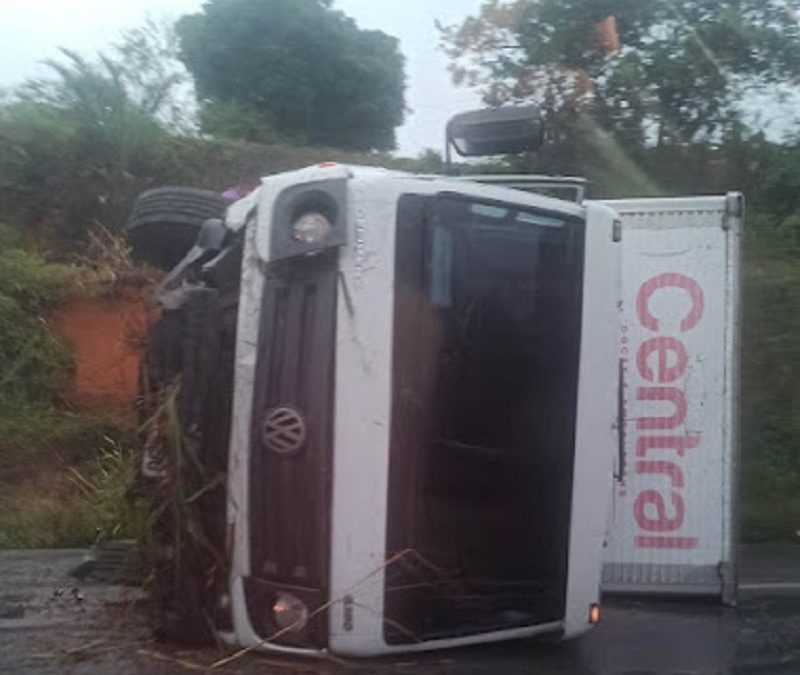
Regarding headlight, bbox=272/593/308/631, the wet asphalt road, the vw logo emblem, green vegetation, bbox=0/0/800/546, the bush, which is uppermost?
green vegetation, bbox=0/0/800/546

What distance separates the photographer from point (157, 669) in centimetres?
490

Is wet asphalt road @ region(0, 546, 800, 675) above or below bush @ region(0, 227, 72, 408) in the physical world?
below

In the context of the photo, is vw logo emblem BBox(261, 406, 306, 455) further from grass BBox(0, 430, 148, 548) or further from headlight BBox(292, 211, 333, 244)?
grass BBox(0, 430, 148, 548)

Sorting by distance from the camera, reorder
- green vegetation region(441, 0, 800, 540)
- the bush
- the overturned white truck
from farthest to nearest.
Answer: green vegetation region(441, 0, 800, 540)
the bush
the overturned white truck

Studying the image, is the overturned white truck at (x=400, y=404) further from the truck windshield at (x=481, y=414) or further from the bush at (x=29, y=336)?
the bush at (x=29, y=336)

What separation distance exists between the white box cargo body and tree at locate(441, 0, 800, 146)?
298 inches

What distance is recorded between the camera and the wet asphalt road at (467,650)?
496 cm

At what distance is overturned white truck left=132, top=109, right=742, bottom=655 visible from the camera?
4.77m

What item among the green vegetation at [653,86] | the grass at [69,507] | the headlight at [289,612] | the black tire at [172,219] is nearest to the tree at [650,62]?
the green vegetation at [653,86]

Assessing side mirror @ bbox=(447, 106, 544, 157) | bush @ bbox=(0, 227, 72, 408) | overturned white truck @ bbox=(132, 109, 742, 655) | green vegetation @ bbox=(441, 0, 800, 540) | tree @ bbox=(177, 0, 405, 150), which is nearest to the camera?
overturned white truck @ bbox=(132, 109, 742, 655)

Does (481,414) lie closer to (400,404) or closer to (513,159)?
(400,404)

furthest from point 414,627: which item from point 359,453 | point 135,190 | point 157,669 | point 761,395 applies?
point 135,190

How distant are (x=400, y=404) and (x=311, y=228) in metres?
0.72

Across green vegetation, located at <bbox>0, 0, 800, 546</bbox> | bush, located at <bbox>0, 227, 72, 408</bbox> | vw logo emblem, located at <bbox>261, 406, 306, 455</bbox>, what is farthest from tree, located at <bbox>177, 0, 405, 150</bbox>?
vw logo emblem, located at <bbox>261, 406, 306, 455</bbox>
